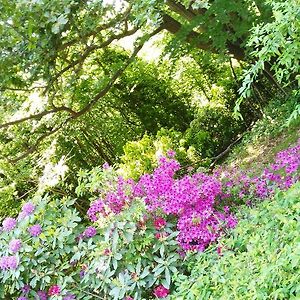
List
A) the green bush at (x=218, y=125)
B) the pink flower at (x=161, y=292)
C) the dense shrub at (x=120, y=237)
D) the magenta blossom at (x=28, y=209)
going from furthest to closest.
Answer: the green bush at (x=218, y=125) → the magenta blossom at (x=28, y=209) → the dense shrub at (x=120, y=237) → the pink flower at (x=161, y=292)

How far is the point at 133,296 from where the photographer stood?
275cm

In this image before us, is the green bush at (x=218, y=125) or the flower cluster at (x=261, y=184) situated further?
the green bush at (x=218, y=125)

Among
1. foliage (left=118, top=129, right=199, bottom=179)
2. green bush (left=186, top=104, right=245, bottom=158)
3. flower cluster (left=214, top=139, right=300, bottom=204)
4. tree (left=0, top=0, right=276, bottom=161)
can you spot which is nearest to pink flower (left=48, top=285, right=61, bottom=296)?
flower cluster (left=214, top=139, right=300, bottom=204)

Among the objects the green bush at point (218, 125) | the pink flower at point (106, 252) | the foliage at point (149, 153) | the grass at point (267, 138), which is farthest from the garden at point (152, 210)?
the green bush at point (218, 125)

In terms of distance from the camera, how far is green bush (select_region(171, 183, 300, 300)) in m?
1.81

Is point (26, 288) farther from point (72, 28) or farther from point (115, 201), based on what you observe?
point (72, 28)

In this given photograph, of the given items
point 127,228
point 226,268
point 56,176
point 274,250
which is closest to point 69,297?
point 127,228

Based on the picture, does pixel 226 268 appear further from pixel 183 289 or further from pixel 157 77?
pixel 157 77

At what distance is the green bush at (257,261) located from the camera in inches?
71.2

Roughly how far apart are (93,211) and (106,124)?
6267 mm

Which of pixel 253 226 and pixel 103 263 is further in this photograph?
pixel 103 263

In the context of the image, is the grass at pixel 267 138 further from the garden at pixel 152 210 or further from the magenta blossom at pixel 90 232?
the magenta blossom at pixel 90 232

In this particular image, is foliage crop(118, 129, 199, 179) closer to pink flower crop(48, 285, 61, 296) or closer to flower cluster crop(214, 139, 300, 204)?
flower cluster crop(214, 139, 300, 204)

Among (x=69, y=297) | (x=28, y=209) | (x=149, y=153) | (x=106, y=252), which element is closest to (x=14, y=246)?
(x=28, y=209)
